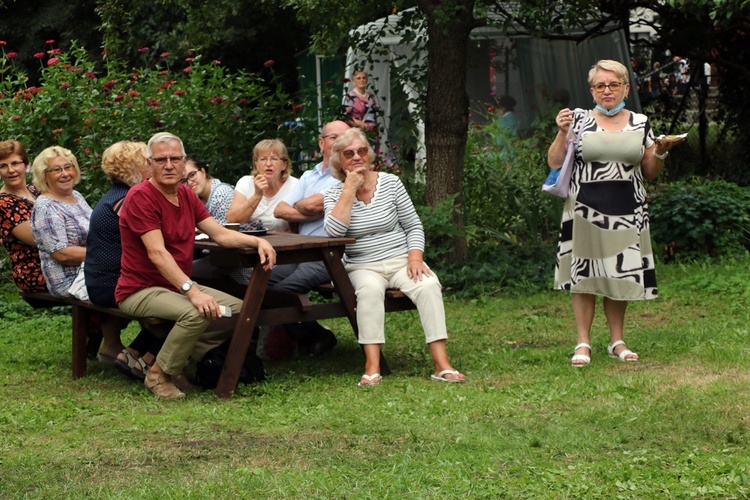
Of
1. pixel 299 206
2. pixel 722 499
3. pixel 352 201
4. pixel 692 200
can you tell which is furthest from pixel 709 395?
pixel 692 200

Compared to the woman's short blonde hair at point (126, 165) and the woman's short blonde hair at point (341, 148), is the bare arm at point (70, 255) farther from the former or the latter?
the woman's short blonde hair at point (341, 148)

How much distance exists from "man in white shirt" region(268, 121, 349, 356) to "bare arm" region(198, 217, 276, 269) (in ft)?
2.38

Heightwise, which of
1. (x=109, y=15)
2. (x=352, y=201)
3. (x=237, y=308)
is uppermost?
(x=109, y=15)

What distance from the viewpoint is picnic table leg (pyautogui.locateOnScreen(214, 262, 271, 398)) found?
6406 mm

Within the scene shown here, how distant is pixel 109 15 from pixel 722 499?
29.5ft

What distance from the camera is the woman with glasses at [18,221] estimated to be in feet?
24.5

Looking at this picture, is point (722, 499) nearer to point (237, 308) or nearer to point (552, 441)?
point (552, 441)

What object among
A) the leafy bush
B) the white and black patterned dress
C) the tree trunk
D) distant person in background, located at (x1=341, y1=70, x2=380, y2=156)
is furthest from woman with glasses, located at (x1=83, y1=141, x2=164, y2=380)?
the tree trunk

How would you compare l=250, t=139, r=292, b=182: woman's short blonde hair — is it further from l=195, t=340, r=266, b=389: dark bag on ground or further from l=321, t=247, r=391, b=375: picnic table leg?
l=195, t=340, r=266, b=389: dark bag on ground

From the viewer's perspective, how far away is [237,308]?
6.61 meters

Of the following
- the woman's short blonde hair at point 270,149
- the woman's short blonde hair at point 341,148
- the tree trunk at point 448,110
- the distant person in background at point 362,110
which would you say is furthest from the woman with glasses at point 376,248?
the tree trunk at point 448,110

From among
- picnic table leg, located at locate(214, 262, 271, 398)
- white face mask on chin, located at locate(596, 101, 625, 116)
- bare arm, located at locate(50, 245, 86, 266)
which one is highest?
white face mask on chin, located at locate(596, 101, 625, 116)

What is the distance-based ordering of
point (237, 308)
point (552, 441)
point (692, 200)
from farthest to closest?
point (692, 200) → point (237, 308) → point (552, 441)

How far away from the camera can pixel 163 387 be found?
6.53 metres
